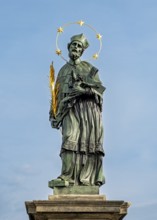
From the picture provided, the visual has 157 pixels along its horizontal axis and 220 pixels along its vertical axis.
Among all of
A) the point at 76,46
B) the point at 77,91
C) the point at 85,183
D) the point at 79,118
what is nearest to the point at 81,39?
the point at 76,46

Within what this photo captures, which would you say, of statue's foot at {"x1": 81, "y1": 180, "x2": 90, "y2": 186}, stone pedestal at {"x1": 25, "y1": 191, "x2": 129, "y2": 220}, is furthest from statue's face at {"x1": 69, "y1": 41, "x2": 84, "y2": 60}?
stone pedestal at {"x1": 25, "y1": 191, "x2": 129, "y2": 220}

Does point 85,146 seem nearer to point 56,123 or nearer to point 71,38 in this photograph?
point 56,123

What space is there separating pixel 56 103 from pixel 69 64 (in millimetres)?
1199

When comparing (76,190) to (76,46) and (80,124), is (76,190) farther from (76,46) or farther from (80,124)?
(76,46)

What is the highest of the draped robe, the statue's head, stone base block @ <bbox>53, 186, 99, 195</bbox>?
the statue's head

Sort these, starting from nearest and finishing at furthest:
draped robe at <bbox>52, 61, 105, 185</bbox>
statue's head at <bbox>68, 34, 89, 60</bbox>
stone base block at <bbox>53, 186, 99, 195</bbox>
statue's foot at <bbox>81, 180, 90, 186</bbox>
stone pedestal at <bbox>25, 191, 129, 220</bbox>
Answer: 1. stone pedestal at <bbox>25, 191, 129, 220</bbox>
2. stone base block at <bbox>53, 186, 99, 195</bbox>
3. statue's foot at <bbox>81, 180, 90, 186</bbox>
4. draped robe at <bbox>52, 61, 105, 185</bbox>
5. statue's head at <bbox>68, 34, 89, 60</bbox>

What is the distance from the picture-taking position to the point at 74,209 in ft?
40.8

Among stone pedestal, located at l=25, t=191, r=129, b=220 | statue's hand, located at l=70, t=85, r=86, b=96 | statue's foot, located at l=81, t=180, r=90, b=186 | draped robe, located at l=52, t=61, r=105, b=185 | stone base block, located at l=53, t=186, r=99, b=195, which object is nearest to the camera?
stone pedestal, located at l=25, t=191, r=129, b=220

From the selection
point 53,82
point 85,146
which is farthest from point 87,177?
point 53,82

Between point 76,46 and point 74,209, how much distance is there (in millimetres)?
4554

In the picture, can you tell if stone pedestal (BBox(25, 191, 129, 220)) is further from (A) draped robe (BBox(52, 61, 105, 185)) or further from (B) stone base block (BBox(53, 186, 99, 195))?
(A) draped robe (BBox(52, 61, 105, 185))

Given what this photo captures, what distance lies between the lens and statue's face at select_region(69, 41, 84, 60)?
14.7m

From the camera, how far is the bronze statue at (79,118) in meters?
13.6

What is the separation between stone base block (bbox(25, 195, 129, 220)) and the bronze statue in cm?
90
